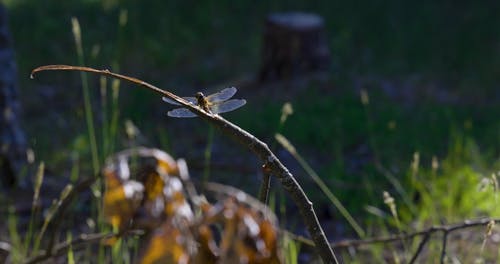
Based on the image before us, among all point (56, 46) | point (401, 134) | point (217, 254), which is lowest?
point (56, 46)

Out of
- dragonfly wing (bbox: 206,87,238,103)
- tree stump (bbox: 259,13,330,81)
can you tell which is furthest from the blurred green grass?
dragonfly wing (bbox: 206,87,238,103)

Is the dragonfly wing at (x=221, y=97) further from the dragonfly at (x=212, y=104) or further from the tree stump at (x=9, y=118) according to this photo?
the tree stump at (x=9, y=118)

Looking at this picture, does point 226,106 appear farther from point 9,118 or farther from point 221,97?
point 9,118

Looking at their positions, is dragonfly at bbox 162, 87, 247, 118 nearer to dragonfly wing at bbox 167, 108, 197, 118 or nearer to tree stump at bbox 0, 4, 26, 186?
dragonfly wing at bbox 167, 108, 197, 118

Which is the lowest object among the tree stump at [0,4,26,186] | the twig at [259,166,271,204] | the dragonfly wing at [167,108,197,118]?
the tree stump at [0,4,26,186]

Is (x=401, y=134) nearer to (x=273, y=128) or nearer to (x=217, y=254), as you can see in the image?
(x=273, y=128)

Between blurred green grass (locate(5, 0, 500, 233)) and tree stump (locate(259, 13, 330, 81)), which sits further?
tree stump (locate(259, 13, 330, 81))

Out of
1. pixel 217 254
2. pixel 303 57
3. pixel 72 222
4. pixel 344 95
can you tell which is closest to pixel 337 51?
pixel 303 57
